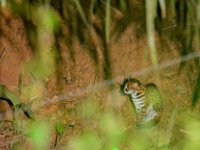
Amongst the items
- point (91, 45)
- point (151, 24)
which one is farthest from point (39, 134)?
point (151, 24)

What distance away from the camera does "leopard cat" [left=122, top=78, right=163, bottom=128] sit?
146 cm

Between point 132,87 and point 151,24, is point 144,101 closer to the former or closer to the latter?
point 132,87

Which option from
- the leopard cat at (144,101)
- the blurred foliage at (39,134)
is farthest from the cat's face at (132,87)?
the blurred foliage at (39,134)

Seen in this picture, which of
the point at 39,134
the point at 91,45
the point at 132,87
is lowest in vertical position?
the point at 39,134

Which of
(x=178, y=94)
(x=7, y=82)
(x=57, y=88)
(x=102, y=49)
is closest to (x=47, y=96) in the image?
(x=57, y=88)

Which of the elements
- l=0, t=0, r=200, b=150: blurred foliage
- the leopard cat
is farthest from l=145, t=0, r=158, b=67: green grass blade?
the leopard cat

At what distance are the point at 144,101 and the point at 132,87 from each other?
0.24ft

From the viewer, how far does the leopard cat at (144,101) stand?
1.46m

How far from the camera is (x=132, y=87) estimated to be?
1460 mm

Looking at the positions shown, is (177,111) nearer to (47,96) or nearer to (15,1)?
(47,96)

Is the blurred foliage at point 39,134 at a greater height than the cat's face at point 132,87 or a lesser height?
lesser

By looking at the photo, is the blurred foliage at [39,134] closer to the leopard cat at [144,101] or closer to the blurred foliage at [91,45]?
the blurred foliage at [91,45]

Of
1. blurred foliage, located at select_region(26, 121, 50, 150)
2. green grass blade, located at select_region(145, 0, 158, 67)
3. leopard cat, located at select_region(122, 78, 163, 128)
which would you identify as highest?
green grass blade, located at select_region(145, 0, 158, 67)

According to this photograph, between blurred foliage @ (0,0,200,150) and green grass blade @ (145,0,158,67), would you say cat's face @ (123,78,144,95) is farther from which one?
green grass blade @ (145,0,158,67)
